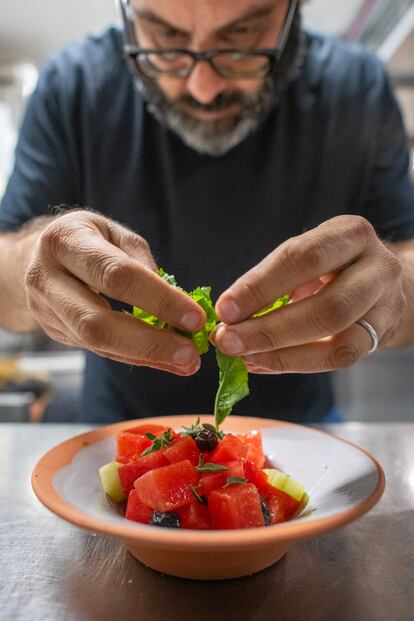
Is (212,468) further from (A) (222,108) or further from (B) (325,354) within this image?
(A) (222,108)

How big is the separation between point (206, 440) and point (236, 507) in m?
0.15

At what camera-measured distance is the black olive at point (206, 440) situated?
0.84 meters

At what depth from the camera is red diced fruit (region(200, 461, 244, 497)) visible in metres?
0.76

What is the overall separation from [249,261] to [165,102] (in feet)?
1.75

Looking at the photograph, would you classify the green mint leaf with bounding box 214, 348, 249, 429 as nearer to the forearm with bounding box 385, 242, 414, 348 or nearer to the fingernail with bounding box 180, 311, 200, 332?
the fingernail with bounding box 180, 311, 200, 332

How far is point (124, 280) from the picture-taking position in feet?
2.37

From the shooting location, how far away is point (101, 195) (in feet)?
4.96

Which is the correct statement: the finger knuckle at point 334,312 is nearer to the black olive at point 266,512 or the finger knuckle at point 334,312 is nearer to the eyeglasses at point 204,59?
the black olive at point 266,512

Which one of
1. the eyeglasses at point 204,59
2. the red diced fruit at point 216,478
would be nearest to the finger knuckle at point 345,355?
the red diced fruit at point 216,478

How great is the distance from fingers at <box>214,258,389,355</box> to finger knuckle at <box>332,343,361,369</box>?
0.12ft

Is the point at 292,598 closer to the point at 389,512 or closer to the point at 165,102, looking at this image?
the point at 389,512

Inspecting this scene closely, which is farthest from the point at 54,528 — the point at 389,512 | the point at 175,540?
the point at 389,512

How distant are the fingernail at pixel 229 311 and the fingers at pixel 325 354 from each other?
3.8 inches

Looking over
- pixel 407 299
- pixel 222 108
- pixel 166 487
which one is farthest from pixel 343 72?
pixel 166 487
